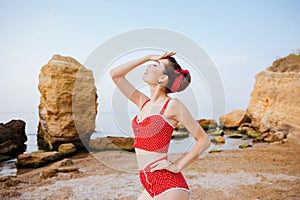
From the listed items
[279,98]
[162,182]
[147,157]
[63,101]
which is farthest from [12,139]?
[279,98]

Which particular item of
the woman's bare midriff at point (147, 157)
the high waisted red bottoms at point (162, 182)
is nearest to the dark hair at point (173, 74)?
the woman's bare midriff at point (147, 157)

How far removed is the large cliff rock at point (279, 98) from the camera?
603 inches

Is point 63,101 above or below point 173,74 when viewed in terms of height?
below

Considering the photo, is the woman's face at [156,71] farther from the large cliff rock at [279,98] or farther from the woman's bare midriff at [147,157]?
the large cliff rock at [279,98]

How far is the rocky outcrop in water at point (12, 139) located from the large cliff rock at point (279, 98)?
12409 mm

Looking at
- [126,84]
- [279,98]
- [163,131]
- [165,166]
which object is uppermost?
[126,84]

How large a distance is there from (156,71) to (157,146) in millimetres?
561

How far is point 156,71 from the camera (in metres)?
2.28

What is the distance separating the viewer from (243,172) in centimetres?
750

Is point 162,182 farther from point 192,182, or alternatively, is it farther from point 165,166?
point 192,182

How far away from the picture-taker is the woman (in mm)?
2125

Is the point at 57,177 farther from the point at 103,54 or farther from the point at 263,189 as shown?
the point at 103,54

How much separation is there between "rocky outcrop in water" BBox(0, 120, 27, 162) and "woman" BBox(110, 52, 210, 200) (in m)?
10.3

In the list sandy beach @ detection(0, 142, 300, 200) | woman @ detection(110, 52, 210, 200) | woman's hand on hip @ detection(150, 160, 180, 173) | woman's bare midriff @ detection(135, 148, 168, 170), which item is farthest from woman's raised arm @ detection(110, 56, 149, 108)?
sandy beach @ detection(0, 142, 300, 200)
